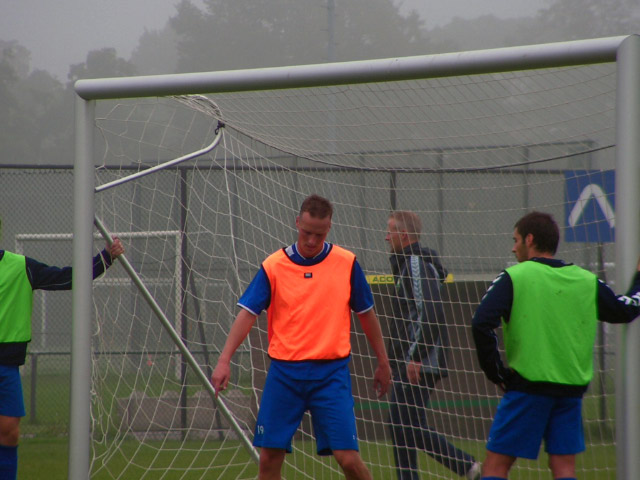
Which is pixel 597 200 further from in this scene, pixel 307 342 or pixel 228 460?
pixel 228 460

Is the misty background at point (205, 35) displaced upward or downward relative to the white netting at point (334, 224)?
upward

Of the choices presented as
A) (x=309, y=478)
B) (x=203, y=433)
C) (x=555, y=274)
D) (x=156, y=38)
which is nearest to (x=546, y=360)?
(x=555, y=274)

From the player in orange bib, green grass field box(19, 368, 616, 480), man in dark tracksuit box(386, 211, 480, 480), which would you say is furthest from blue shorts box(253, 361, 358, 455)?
green grass field box(19, 368, 616, 480)

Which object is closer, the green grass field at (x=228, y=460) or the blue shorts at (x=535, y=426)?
the blue shorts at (x=535, y=426)

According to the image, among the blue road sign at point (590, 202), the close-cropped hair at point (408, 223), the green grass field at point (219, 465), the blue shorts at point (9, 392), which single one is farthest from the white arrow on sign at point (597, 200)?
the blue shorts at point (9, 392)

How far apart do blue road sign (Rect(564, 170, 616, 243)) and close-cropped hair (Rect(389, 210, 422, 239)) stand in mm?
952

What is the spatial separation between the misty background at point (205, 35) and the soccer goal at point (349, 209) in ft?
61.2

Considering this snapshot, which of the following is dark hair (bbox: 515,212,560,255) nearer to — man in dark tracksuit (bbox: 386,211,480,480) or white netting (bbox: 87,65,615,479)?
white netting (bbox: 87,65,615,479)

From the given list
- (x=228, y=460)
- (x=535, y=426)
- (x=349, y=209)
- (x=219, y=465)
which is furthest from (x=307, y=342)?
(x=349, y=209)

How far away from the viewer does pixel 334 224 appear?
6457 millimetres

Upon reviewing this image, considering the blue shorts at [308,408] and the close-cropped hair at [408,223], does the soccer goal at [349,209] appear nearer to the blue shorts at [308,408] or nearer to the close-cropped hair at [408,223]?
the close-cropped hair at [408,223]

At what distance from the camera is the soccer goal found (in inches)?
153

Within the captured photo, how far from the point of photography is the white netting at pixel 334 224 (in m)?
4.70

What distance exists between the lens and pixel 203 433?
7117mm
